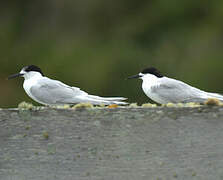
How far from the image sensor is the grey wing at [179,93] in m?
3.19

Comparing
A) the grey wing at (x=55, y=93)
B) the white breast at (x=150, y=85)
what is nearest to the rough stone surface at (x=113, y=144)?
the white breast at (x=150, y=85)

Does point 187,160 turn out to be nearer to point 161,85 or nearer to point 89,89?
point 161,85

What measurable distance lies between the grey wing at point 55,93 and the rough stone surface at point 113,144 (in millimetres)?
1872

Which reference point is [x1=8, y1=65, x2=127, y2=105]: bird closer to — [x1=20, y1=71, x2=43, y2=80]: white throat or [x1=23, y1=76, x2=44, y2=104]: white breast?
[x1=23, y1=76, x2=44, y2=104]: white breast

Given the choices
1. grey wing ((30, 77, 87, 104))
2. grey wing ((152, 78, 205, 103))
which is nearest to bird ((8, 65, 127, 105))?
grey wing ((30, 77, 87, 104))

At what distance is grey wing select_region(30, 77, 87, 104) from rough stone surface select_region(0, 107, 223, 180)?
1872mm

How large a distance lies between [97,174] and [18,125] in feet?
1.06

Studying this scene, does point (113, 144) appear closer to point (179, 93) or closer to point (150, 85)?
point (179, 93)

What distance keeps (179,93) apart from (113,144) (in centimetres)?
173

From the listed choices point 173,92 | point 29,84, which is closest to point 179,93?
point 173,92

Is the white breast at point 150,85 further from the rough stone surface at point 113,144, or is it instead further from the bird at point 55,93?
the rough stone surface at point 113,144

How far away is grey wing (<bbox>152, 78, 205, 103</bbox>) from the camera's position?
10.5ft

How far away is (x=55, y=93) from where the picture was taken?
3748 millimetres

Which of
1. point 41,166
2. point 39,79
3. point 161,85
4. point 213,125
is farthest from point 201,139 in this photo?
point 39,79
